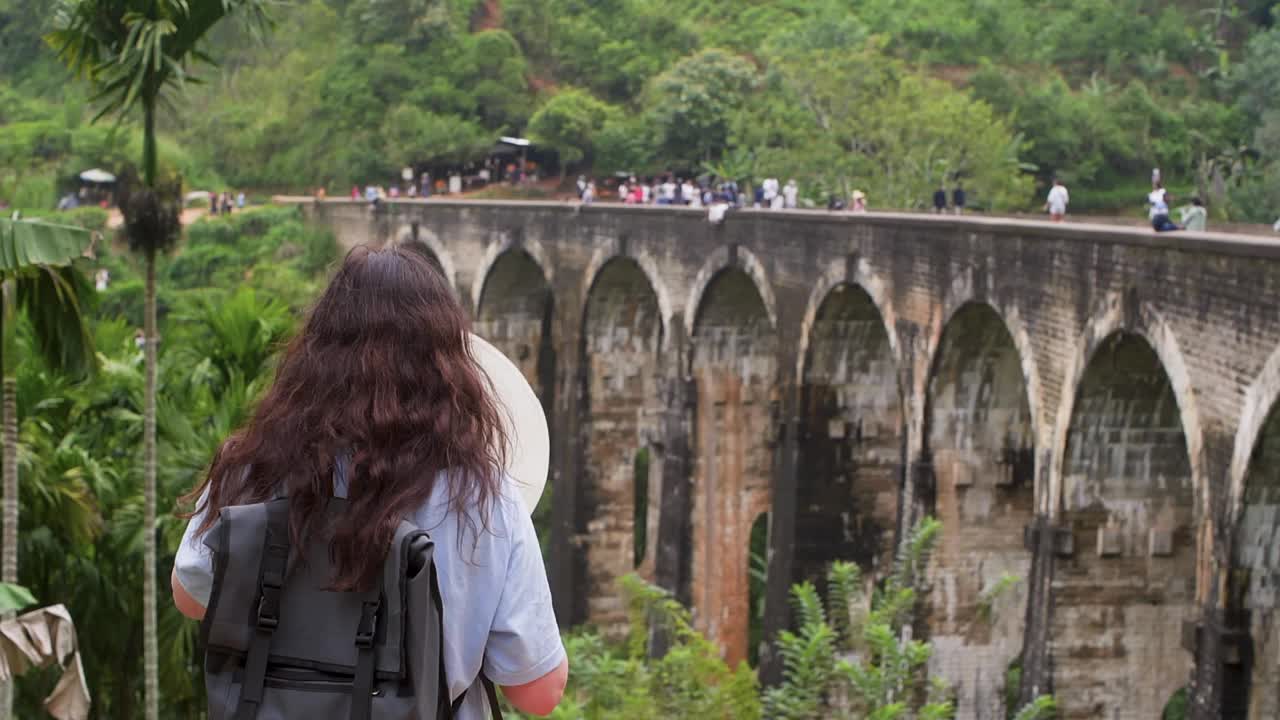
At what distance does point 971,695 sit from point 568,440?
12081 millimetres

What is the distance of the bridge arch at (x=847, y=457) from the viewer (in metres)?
20.9

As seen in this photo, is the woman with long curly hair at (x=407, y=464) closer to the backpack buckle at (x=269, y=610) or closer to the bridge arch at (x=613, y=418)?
the backpack buckle at (x=269, y=610)

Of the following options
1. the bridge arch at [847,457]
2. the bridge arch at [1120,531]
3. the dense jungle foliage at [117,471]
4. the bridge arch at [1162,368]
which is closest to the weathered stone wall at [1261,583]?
the bridge arch at [1162,368]

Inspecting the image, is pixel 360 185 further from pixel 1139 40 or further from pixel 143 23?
pixel 143 23

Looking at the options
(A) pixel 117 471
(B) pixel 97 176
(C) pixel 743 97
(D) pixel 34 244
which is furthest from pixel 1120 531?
(B) pixel 97 176

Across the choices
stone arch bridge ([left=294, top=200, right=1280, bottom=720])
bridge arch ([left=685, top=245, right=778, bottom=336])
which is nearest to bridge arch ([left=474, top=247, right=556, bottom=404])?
stone arch bridge ([left=294, top=200, right=1280, bottom=720])

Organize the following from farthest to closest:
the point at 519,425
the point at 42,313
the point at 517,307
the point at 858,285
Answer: the point at 517,307 → the point at 858,285 → the point at 42,313 → the point at 519,425

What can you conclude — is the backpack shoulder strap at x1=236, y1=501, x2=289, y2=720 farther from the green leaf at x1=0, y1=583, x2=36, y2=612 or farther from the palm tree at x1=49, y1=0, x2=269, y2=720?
the palm tree at x1=49, y1=0, x2=269, y2=720

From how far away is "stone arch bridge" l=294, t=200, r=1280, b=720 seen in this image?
11906 millimetres

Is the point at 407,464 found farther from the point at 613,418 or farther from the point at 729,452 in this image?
the point at 613,418

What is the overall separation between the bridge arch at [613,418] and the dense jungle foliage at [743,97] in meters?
9.37

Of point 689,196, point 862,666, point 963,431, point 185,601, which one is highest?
point 689,196

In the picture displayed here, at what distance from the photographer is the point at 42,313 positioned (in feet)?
33.9

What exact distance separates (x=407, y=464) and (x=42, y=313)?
8.06 m
